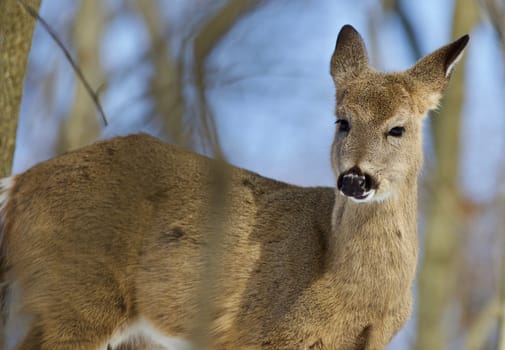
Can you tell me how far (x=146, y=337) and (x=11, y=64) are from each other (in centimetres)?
202

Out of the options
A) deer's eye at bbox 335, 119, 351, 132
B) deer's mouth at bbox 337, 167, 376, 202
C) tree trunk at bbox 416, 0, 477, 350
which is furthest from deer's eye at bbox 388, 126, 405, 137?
tree trunk at bbox 416, 0, 477, 350

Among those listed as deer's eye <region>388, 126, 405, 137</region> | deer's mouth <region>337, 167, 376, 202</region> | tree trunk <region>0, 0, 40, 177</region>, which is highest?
→ tree trunk <region>0, 0, 40, 177</region>

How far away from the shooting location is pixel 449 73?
22.7 feet

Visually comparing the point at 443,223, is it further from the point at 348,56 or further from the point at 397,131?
the point at 397,131

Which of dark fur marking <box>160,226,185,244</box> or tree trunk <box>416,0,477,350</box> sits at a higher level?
dark fur marking <box>160,226,185,244</box>

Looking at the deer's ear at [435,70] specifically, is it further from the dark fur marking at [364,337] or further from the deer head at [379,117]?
the dark fur marking at [364,337]

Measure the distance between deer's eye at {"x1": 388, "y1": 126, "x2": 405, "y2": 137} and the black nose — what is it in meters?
0.41

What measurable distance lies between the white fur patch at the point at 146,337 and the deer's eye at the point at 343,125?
1703mm

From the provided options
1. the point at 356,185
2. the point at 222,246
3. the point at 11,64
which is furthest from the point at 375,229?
the point at 11,64

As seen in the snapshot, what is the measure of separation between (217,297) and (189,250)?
370mm

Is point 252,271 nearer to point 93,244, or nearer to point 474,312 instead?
point 93,244

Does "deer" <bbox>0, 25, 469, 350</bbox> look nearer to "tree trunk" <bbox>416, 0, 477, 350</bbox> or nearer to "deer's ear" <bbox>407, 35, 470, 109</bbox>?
"deer's ear" <bbox>407, 35, 470, 109</bbox>

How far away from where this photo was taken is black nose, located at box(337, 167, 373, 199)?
19.7 feet

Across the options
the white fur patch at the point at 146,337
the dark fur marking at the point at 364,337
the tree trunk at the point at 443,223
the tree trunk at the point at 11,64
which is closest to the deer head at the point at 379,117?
the dark fur marking at the point at 364,337
